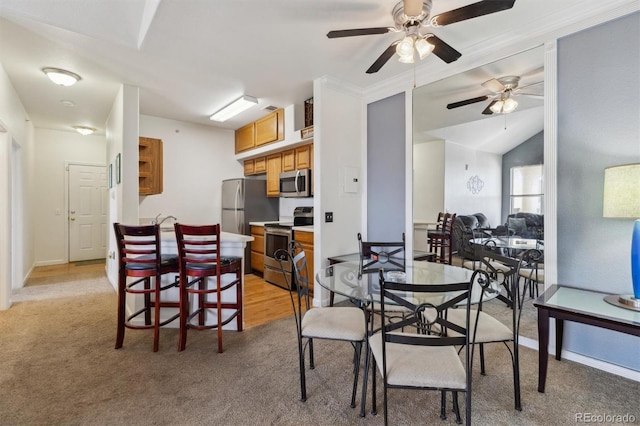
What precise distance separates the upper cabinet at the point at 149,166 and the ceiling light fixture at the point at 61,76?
0.97 m

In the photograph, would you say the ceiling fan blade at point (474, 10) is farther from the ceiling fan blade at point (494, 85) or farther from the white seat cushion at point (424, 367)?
the white seat cushion at point (424, 367)

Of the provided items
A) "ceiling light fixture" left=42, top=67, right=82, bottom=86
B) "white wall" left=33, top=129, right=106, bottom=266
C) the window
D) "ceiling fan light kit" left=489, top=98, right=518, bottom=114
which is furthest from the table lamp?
"white wall" left=33, top=129, right=106, bottom=266

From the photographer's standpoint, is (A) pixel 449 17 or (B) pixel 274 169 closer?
(A) pixel 449 17

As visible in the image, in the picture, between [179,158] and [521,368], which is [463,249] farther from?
[179,158]

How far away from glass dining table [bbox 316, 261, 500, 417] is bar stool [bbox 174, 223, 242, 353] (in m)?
0.87

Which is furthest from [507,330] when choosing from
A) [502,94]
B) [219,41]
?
[219,41]

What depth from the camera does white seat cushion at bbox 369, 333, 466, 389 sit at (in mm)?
1354

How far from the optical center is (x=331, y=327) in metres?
1.83

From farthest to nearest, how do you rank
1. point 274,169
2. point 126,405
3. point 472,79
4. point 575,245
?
point 274,169 → point 472,79 → point 575,245 → point 126,405

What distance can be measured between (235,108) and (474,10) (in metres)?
3.28

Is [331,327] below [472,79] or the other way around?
below

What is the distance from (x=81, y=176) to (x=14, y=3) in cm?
475

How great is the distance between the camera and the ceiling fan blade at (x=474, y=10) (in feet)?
5.43

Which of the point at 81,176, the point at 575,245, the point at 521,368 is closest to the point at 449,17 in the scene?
the point at 575,245
